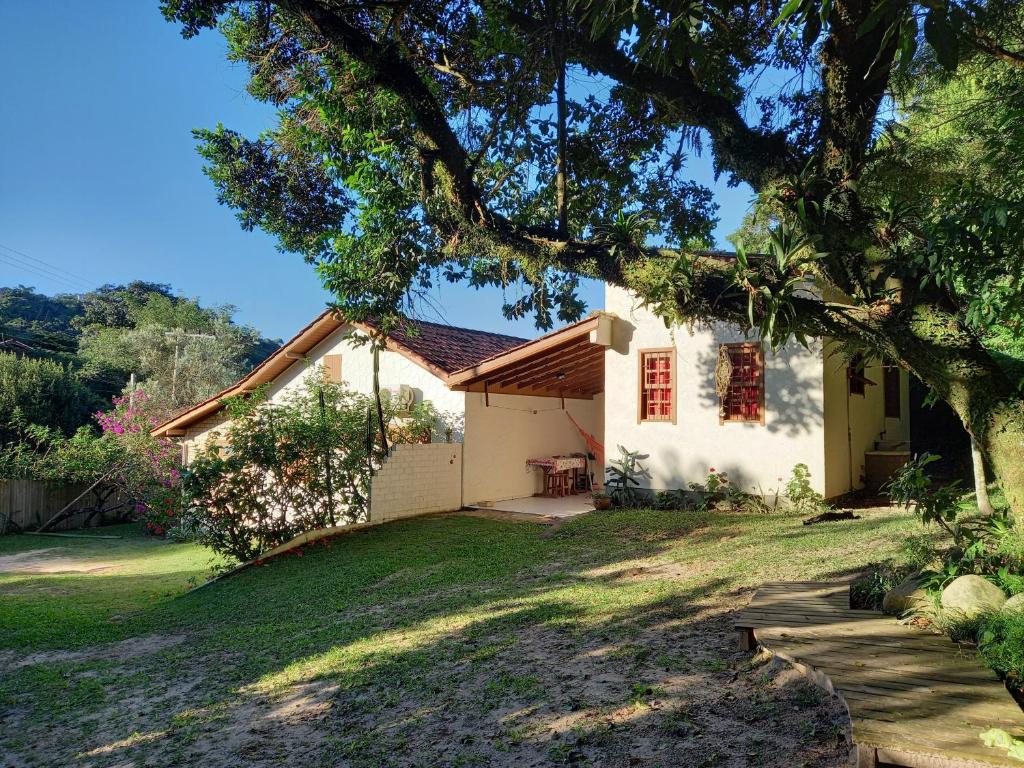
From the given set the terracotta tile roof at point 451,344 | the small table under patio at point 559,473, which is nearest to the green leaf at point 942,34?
the terracotta tile roof at point 451,344

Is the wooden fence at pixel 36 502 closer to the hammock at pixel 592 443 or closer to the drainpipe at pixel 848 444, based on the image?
the hammock at pixel 592 443

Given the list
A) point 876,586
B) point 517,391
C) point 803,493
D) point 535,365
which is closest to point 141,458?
point 517,391

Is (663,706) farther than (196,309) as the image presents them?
No

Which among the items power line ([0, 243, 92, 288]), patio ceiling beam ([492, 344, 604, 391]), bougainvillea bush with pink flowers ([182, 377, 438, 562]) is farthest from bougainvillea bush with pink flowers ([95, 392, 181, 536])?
power line ([0, 243, 92, 288])

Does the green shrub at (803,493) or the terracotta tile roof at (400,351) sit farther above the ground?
the terracotta tile roof at (400,351)

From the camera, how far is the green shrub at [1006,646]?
127 inches

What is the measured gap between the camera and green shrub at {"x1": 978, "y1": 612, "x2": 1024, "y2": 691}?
10.6 feet

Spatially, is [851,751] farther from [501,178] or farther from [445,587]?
[501,178]

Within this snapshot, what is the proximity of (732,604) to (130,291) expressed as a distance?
4730 cm

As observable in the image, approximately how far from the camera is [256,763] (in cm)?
374

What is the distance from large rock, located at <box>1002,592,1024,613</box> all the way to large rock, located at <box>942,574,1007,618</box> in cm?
12

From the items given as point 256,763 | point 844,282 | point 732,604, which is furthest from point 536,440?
point 256,763

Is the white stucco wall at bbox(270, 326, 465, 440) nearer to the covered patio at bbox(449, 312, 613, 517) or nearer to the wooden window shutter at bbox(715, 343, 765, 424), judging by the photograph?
the covered patio at bbox(449, 312, 613, 517)

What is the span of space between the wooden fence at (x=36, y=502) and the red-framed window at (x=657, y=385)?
14653mm
